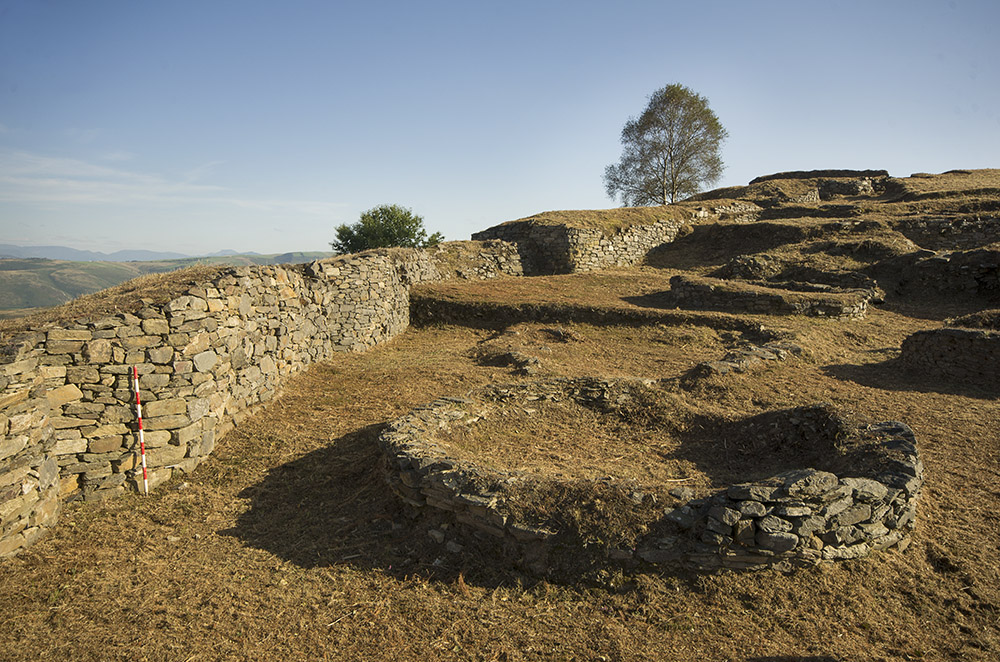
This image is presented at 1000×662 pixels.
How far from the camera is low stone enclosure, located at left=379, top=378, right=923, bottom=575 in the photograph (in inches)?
203

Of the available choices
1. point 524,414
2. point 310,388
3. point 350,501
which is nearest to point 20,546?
point 350,501

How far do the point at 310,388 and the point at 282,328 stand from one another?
1.42 metres

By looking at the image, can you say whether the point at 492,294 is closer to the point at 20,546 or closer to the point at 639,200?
the point at 20,546

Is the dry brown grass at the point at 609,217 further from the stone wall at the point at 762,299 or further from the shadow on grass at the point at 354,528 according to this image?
the shadow on grass at the point at 354,528

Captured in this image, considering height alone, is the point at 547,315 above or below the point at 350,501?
above

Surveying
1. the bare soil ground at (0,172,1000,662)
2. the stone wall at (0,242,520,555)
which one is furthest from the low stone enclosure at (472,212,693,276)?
the bare soil ground at (0,172,1000,662)

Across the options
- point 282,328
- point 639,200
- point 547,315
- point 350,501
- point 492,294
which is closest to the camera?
point 350,501

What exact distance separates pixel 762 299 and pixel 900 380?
607 cm

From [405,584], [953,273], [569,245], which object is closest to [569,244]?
[569,245]

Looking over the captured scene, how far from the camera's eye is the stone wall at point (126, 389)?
21.8 feet

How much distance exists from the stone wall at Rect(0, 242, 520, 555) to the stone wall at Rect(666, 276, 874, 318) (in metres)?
12.8

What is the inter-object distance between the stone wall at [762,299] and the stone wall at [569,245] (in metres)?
7.22

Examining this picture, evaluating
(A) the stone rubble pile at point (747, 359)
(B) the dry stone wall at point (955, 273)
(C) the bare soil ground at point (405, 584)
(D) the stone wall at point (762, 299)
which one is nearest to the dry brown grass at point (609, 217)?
(D) the stone wall at point (762, 299)

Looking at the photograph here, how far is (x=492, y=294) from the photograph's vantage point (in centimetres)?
1902
